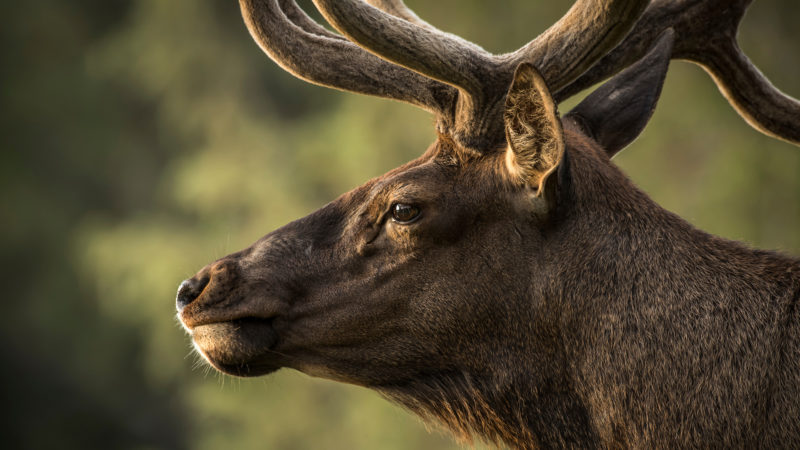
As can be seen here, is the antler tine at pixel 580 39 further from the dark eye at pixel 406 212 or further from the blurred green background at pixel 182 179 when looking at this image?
the blurred green background at pixel 182 179

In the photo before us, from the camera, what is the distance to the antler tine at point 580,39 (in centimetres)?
374

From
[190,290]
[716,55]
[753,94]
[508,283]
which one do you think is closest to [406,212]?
[508,283]

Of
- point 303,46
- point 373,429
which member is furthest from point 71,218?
point 303,46

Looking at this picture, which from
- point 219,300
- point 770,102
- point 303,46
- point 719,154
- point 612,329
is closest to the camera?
point 612,329

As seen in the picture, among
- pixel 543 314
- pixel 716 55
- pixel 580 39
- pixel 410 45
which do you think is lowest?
pixel 543 314

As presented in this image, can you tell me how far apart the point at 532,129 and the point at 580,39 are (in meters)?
0.47

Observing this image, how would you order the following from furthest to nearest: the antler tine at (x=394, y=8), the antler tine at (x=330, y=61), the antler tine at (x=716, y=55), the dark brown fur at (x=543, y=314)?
the antler tine at (x=394, y=8), the antler tine at (x=716, y=55), the antler tine at (x=330, y=61), the dark brown fur at (x=543, y=314)

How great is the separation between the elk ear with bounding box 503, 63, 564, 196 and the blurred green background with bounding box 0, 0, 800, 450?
7.86 metres

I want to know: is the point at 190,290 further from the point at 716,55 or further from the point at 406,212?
the point at 716,55

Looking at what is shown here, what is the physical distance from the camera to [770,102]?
465 centimetres

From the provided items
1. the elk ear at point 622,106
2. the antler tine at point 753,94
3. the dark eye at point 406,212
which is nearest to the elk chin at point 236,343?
the dark eye at point 406,212

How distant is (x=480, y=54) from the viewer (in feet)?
13.1

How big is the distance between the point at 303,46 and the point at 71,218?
74.8ft

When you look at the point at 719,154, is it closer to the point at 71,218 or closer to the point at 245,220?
the point at 245,220
